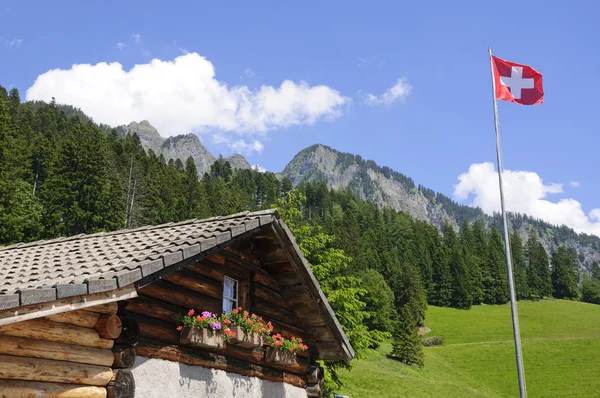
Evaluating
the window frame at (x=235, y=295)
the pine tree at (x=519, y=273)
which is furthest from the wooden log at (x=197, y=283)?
the pine tree at (x=519, y=273)

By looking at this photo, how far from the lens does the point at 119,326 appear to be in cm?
799

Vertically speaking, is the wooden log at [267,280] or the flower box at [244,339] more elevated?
the wooden log at [267,280]

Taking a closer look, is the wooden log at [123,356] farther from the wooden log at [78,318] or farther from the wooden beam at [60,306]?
the wooden beam at [60,306]

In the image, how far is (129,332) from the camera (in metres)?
8.08

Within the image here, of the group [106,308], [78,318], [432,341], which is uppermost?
[106,308]

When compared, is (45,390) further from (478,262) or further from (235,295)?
(478,262)

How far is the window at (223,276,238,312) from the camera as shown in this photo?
10.8 metres

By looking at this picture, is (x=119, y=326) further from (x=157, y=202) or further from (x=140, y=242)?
(x=157, y=202)

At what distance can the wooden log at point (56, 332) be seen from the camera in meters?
6.71

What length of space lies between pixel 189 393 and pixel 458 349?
79.2 meters

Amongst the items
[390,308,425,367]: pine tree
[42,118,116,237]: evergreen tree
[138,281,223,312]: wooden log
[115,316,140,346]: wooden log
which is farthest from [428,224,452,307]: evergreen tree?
[115,316,140,346]: wooden log

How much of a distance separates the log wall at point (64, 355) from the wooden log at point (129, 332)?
0.10 m

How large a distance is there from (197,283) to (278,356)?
101 inches

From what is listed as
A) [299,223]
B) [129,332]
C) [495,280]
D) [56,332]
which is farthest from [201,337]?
[495,280]
